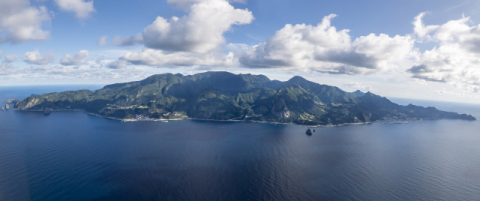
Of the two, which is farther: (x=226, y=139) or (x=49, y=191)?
(x=226, y=139)

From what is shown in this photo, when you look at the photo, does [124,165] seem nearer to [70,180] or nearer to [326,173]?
[70,180]

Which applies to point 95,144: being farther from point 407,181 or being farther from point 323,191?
point 407,181

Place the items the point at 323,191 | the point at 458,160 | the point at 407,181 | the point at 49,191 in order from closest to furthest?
the point at 49,191
the point at 323,191
the point at 407,181
the point at 458,160

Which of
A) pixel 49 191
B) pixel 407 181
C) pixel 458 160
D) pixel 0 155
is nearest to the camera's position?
pixel 49 191

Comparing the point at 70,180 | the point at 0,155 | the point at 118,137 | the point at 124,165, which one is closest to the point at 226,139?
the point at 124,165

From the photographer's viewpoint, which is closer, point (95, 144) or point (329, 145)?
point (95, 144)

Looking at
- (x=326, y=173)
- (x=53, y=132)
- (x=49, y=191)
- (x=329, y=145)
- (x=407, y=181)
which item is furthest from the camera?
(x=53, y=132)

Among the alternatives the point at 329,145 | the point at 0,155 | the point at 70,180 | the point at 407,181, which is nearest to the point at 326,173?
the point at 407,181

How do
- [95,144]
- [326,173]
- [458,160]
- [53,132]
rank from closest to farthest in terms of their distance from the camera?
1. [326,173]
2. [458,160]
3. [95,144]
4. [53,132]

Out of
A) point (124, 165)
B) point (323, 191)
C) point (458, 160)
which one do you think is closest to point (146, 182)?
point (124, 165)
